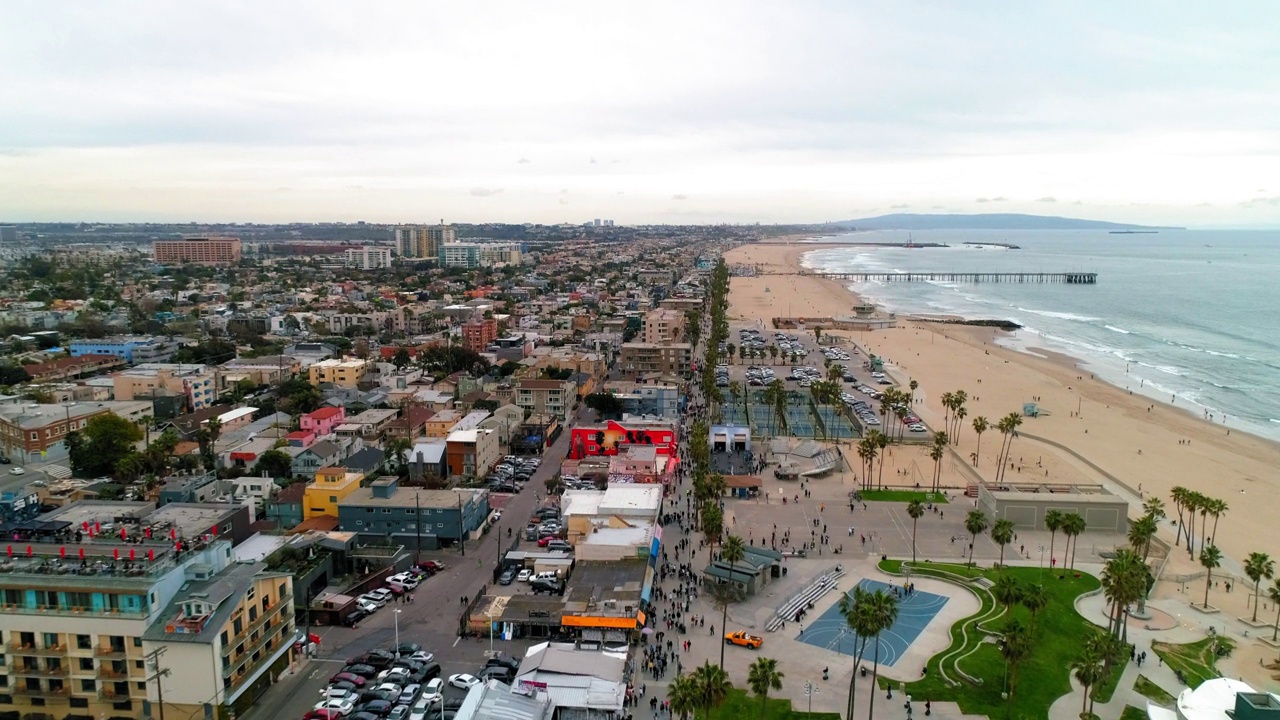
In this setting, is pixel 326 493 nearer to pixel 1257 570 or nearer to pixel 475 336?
pixel 1257 570

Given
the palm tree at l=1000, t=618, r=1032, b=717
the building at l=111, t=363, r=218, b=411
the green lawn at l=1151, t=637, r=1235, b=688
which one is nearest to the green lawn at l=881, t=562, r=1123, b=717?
the palm tree at l=1000, t=618, r=1032, b=717

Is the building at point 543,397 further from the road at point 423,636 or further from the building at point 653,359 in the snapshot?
the road at point 423,636

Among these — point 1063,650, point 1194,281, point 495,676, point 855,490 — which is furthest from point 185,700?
point 1194,281

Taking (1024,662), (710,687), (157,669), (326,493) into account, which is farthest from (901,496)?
(157,669)

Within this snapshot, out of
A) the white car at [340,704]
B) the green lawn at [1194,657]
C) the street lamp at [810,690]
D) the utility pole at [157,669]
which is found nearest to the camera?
the utility pole at [157,669]

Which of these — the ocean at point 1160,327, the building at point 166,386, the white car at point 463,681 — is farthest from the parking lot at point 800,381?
the building at point 166,386

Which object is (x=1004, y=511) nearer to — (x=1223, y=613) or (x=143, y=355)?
(x=1223, y=613)
